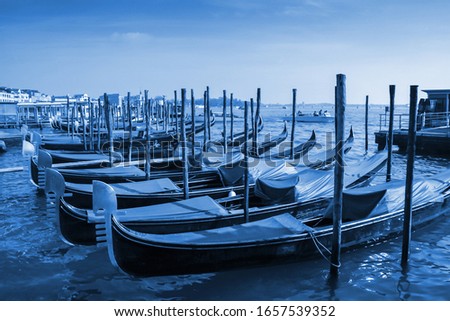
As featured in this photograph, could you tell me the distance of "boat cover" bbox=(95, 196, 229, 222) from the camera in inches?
287

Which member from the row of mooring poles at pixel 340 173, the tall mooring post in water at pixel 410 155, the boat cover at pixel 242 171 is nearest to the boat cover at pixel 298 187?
the boat cover at pixel 242 171

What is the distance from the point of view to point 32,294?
231 inches

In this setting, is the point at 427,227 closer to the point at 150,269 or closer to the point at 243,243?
the point at 243,243

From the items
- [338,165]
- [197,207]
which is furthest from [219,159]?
[338,165]

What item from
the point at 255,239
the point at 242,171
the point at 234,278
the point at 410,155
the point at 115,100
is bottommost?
the point at 234,278

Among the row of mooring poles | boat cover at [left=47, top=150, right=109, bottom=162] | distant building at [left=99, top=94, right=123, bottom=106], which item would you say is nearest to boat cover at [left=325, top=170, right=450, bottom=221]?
the row of mooring poles

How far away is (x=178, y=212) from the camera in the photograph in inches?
297

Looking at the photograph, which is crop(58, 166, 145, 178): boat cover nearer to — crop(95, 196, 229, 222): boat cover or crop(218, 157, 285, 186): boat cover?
crop(218, 157, 285, 186): boat cover

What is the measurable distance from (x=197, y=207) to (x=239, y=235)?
63.1 inches

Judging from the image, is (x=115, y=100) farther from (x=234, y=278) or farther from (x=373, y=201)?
(x=234, y=278)

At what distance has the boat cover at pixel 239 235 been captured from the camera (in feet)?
19.6

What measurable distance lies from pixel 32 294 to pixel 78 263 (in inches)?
43.7

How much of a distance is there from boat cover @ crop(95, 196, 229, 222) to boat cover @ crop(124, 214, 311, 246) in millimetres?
1040

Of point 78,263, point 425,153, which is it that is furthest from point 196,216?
point 425,153
